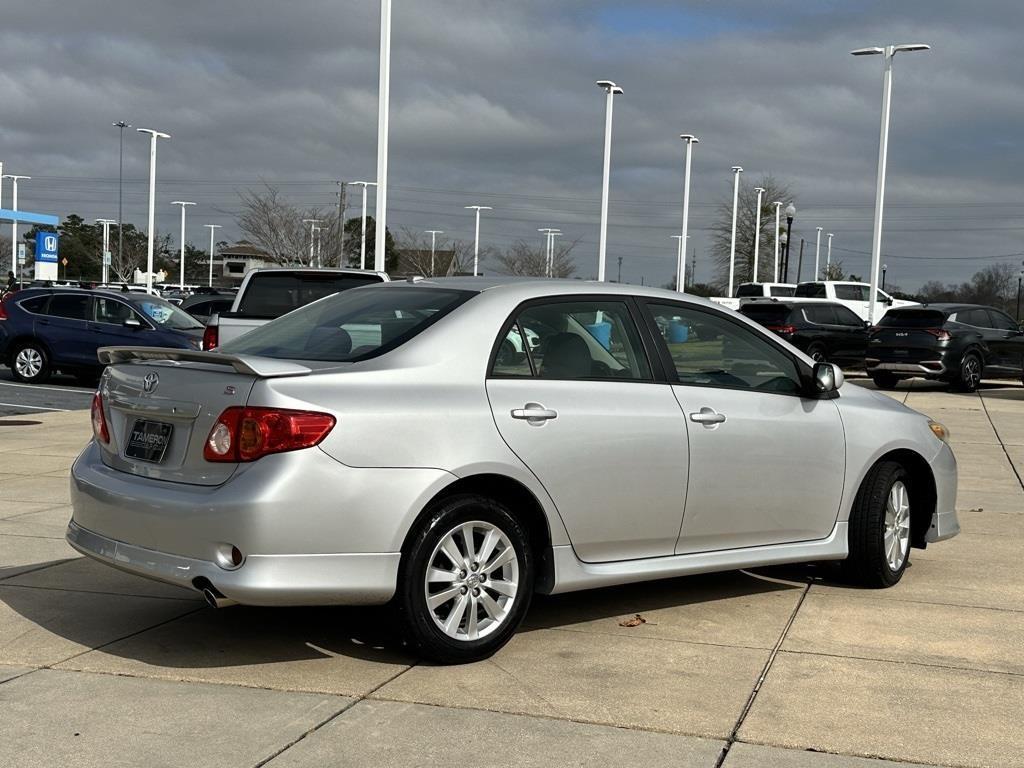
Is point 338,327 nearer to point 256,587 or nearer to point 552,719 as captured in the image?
point 256,587

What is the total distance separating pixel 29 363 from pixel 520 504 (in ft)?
57.4

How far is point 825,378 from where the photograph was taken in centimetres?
652

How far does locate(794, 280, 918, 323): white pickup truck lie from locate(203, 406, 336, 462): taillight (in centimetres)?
3461

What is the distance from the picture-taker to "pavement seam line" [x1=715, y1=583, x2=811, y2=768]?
435cm

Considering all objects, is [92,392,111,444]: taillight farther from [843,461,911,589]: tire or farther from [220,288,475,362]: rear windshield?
[843,461,911,589]: tire

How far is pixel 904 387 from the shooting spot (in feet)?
84.5

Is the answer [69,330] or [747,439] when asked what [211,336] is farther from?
[69,330]

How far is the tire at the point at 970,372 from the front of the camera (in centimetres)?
2366

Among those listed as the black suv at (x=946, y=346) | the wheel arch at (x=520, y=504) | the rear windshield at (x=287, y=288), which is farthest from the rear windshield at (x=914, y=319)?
the wheel arch at (x=520, y=504)

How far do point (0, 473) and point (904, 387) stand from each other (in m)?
19.4

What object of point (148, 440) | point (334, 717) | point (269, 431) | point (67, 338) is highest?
point (269, 431)

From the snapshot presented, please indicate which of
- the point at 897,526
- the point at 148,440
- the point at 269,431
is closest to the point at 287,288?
the point at 897,526

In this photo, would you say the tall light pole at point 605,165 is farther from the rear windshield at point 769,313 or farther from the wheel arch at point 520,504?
the wheel arch at point 520,504

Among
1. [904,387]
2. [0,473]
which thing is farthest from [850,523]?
[904,387]
